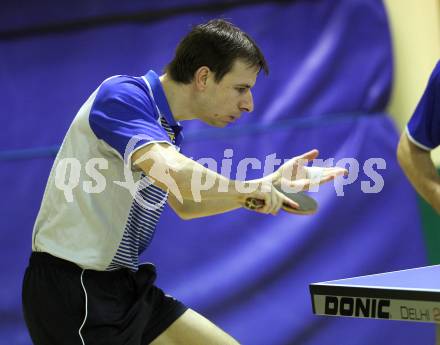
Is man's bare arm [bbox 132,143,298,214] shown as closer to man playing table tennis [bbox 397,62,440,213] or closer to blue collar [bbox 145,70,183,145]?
blue collar [bbox 145,70,183,145]

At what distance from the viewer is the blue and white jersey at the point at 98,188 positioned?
2082 millimetres

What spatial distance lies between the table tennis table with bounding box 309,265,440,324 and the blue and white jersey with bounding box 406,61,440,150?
89 cm

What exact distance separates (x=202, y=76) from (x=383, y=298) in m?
0.85

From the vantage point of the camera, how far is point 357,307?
1.89 metres

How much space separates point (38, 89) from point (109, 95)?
78.9 inches

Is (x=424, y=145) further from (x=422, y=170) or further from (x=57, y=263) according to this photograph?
(x=57, y=263)

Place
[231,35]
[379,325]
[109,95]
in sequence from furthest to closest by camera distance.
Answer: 1. [379,325]
2. [231,35]
3. [109,95]

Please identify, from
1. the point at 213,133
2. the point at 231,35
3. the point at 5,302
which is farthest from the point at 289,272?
the point at 231,35

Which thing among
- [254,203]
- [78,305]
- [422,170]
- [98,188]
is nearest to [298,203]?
[254,203]

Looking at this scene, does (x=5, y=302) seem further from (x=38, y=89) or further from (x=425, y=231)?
Result: (x=425, y=231)

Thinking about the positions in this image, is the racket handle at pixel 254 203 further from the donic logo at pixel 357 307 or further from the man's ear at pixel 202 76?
the man's ear at pixel 202 76

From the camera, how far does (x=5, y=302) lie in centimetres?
388

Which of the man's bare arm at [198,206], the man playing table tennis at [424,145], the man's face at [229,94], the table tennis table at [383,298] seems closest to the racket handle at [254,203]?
the table tennis table at [383,298]

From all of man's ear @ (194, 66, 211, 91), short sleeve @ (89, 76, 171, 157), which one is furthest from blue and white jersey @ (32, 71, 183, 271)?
man's ear @ (194, 66, 211, 91)
